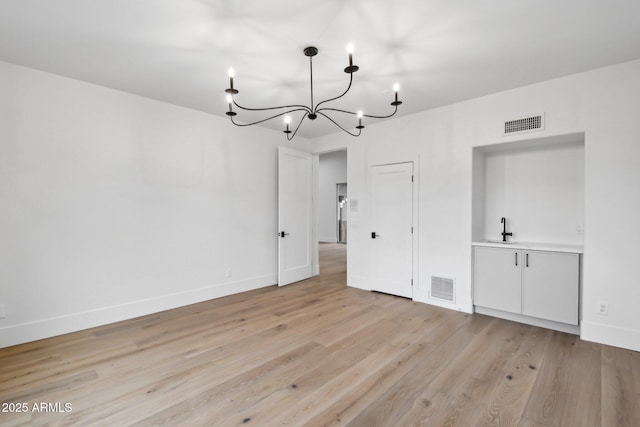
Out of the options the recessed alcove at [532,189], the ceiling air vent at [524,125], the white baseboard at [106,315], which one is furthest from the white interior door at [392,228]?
the white baseboard at [106,315]

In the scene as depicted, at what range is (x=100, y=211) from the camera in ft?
11.6

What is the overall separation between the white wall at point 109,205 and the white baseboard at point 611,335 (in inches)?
174

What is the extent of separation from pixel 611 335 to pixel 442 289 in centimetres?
171

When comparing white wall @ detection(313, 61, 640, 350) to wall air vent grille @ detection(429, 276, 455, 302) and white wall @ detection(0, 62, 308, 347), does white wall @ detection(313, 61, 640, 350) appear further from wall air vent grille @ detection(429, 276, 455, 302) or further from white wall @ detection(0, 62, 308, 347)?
white wall @ detection(0, 62, 308, 347)

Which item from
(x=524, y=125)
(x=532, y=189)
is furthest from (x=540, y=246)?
(x=524, y=125)

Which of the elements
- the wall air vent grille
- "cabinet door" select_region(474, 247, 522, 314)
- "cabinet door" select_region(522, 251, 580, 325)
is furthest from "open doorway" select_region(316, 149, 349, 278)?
"cabinet door" select_region(522, 251, 580, 325)

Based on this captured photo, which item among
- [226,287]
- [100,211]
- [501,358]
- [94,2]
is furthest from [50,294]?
[501,358]

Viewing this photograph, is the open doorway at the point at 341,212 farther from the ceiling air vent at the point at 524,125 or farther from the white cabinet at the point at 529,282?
the ceiling air vent at the point at 524,125

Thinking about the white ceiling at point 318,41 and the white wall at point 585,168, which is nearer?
the white ceiling at point 318,41

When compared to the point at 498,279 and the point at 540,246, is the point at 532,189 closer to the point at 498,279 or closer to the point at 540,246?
the point at 540,246

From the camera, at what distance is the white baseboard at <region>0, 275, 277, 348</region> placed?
3041 millimetres

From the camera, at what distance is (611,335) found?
3.02 meters

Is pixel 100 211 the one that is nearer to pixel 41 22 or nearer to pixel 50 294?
pixel 50 294

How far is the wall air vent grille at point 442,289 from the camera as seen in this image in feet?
13.6
